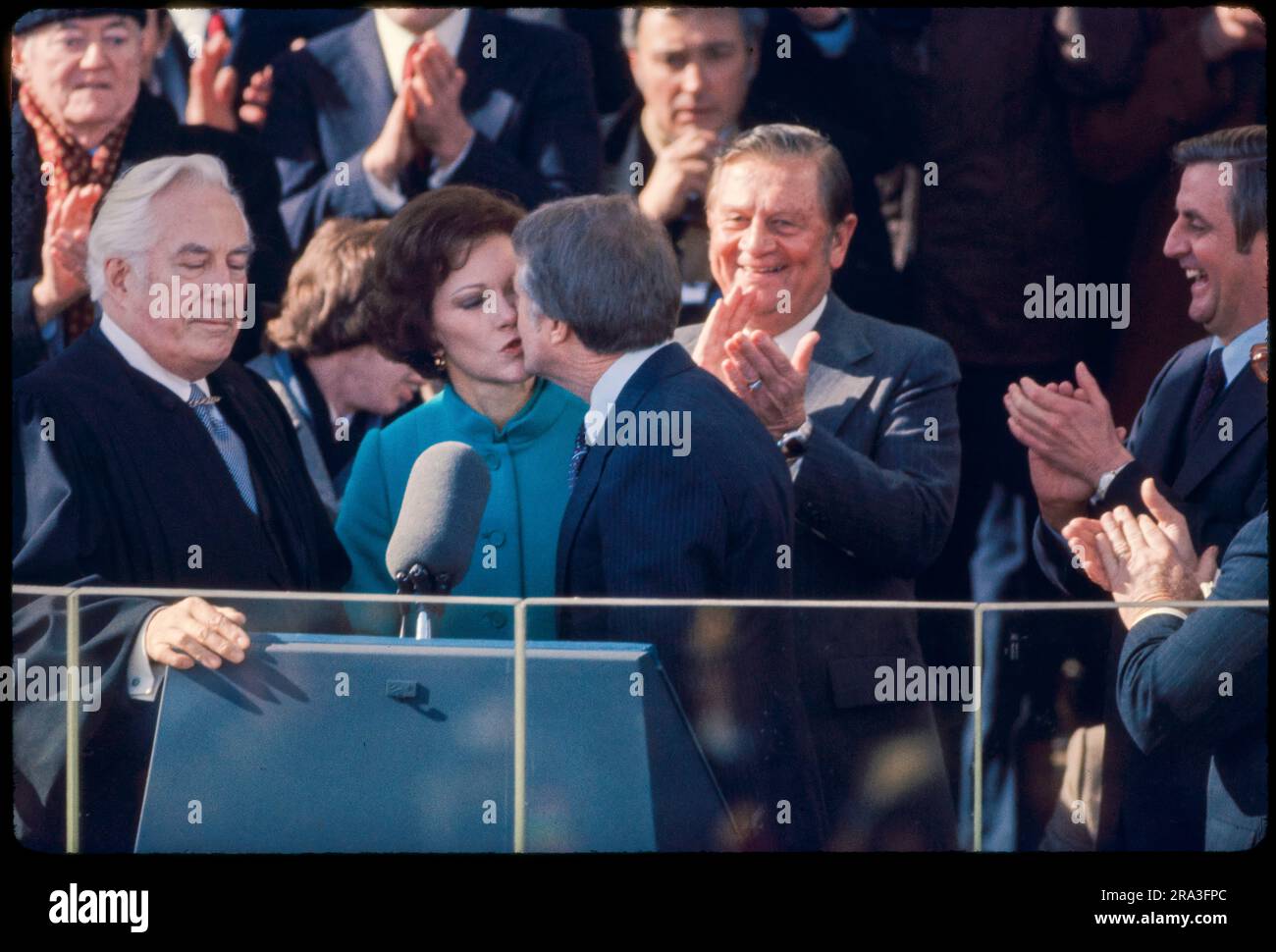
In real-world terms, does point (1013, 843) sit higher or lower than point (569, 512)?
lower

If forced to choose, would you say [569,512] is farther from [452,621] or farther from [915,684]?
[915,684]

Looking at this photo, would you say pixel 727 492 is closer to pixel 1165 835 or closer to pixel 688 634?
pixel 688 634

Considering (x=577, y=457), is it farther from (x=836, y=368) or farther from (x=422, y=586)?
(x=836, y=368)

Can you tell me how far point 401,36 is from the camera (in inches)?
251

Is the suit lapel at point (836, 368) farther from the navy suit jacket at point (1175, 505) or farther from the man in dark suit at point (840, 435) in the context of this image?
the navy suit jacket at point (1175, 505)

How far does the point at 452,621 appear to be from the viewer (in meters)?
6.02

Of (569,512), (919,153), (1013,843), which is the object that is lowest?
(1013,843)

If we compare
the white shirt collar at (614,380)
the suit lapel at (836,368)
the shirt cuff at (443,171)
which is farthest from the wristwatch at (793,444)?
the shirt cuff at (443,171)

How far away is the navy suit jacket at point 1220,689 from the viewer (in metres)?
6.05

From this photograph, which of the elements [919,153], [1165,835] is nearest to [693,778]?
[1165,835]

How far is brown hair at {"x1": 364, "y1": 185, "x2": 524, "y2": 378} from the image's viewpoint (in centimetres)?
623

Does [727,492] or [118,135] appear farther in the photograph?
[118,135]

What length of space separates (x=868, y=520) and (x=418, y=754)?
4.48 feet

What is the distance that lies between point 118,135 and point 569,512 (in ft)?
5.53
